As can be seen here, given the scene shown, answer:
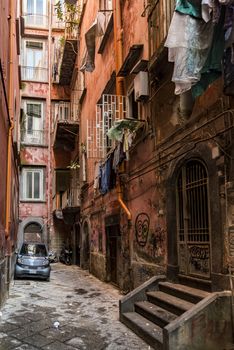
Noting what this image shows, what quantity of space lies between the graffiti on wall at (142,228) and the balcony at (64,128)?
12.8 metres

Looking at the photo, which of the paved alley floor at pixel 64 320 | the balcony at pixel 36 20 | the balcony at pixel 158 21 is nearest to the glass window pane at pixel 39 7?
the balcony at pixel 36 20

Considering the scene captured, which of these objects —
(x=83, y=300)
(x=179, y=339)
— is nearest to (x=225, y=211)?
(x=179, y=339)

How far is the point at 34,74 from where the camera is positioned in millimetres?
28312

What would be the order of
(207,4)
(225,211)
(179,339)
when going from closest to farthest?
(207,4)
(179,339)
(225,211)

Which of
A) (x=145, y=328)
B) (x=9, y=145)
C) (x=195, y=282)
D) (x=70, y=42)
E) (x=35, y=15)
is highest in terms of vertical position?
(x=35, y=15)

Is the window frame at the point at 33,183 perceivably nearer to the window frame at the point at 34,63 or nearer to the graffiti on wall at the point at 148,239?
the window frame at the point at 34,63

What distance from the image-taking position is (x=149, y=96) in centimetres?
1038

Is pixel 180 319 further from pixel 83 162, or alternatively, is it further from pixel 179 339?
pixel 83 162

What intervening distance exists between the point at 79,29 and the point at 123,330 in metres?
17.3

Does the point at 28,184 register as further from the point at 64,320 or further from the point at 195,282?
the point at 195,282

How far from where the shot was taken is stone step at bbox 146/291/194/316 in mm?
7055

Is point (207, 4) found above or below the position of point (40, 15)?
below

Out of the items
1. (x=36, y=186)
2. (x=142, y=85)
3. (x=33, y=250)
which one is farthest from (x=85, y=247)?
(x=142, y=85)

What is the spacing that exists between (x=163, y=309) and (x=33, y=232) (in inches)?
806
